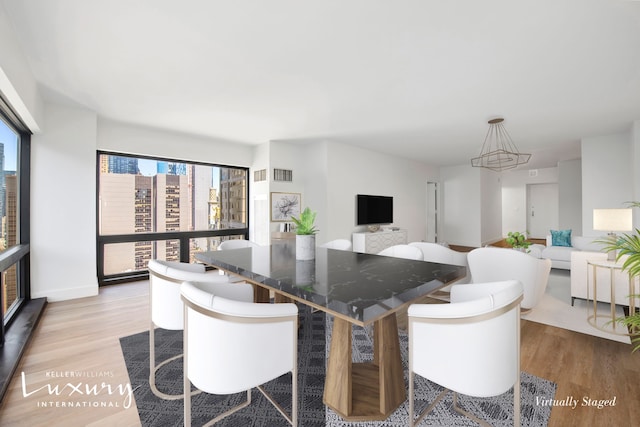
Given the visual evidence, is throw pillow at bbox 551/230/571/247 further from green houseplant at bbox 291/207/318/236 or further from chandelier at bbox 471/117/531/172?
green houseplant at bbox 291/207/318/236

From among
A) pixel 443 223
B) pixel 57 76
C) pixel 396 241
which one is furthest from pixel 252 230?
pixel 443 223

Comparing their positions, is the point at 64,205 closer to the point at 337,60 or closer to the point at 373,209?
the point at 337,60

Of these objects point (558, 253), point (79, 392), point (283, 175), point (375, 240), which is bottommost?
point (79, 392)

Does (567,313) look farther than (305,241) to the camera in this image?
Yes

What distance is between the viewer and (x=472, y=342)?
113cm

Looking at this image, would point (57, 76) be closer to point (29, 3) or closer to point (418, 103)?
point (29, 3)

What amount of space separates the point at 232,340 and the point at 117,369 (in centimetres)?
159

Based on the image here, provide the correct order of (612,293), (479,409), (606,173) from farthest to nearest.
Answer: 1. (606,173)
2. (612,293)
3. (479,409)

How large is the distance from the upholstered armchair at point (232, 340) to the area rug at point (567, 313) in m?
2.97

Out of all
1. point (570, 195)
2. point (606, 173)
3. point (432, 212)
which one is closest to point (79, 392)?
point (606, 173)

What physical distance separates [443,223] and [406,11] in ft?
25.7

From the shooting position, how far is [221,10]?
188 centimetres

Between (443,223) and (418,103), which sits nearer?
(418,103)

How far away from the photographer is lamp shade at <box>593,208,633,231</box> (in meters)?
3.22
